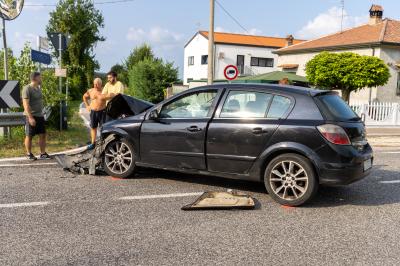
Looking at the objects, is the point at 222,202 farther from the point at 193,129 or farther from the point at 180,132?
the point at 180,132

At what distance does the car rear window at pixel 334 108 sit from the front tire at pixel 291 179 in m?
0.67

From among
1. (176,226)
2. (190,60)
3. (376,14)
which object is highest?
(376,14)

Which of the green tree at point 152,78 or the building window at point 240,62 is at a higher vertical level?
the building window at point 240,62

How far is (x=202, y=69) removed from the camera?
5038 centimetres

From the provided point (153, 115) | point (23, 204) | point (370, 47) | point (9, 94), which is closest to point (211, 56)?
point (9, 94)

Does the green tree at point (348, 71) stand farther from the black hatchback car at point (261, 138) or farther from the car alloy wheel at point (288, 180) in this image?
the car alloy wheel at point (288, 180)

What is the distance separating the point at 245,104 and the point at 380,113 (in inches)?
656

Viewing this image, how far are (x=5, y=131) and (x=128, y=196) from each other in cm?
601

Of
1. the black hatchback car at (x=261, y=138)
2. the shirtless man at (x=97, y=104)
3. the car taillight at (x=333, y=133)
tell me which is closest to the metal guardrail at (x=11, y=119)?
the shirtless man at (x=97, y=104)

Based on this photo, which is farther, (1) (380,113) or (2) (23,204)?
(1) (380,113)

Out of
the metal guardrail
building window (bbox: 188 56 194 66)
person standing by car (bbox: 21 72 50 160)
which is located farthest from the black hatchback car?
building window (bbox: 188 56 194 66)

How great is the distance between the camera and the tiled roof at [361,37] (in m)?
25.9

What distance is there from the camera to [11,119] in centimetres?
945

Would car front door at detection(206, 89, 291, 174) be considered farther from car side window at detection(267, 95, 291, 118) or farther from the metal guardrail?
the metal guardrail
